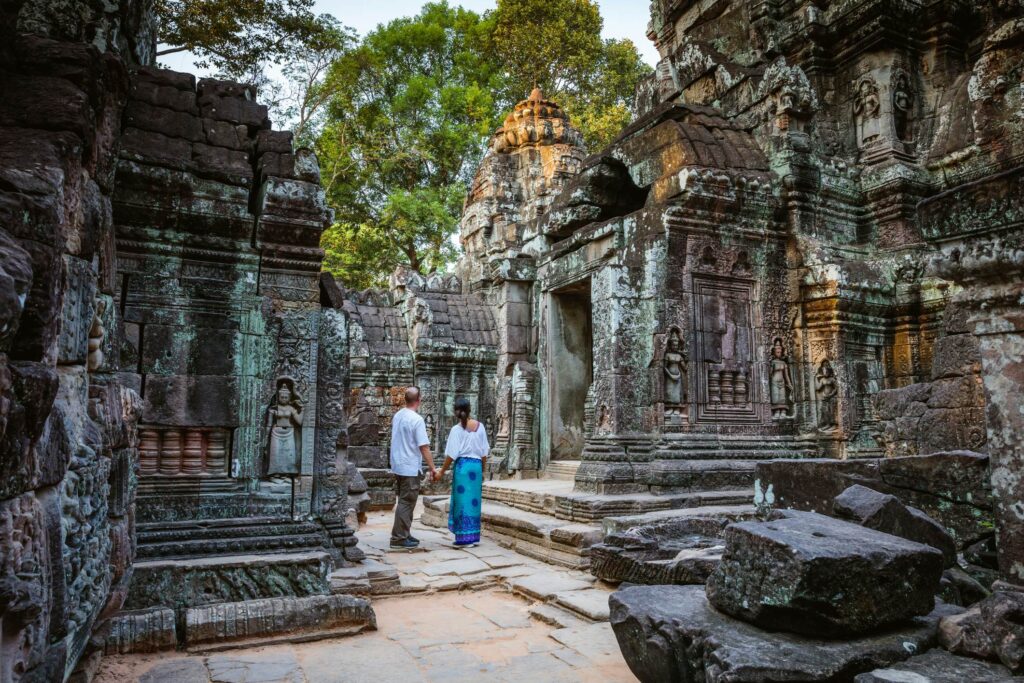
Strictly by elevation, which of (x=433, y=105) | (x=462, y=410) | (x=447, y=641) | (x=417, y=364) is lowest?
(x=447, y=641)

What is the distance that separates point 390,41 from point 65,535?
2533cm

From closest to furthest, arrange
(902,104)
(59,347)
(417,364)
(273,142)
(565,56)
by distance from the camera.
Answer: (59,347)
(273,142)
(902,104)
(417,364)
(565,56)

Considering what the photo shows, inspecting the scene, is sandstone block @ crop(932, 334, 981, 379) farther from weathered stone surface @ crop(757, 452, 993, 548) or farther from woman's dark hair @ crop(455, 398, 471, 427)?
woman's dark hair @ crop(455, 398, 471, 427)

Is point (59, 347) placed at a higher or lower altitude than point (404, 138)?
lower

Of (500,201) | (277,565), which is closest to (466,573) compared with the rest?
(277,565)

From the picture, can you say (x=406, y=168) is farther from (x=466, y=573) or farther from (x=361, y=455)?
(x=466, y=573)

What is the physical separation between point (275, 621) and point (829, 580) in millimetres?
2826

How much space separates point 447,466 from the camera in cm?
668

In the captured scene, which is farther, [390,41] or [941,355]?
[390,41]

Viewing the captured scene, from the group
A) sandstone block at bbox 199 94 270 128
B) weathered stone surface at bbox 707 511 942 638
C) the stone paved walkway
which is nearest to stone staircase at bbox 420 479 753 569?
the stone paved walkway

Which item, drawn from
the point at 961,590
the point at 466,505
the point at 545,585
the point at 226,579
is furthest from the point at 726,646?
the point at 466,505

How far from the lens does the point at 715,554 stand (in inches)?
158

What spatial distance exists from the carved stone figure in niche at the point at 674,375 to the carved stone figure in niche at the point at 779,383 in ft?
4.09

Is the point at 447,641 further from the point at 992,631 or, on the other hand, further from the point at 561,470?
the point at 561,470
